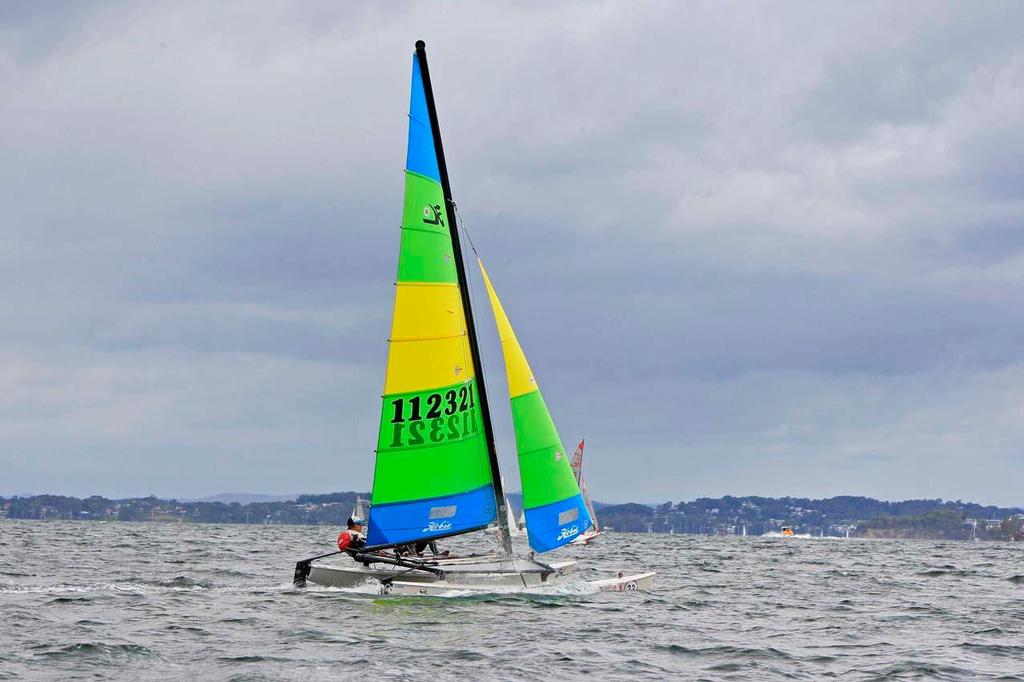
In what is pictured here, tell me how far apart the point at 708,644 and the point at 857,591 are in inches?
677

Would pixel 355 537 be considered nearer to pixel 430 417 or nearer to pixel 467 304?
pixel 430 417

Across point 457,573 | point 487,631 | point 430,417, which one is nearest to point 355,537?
point 457,573

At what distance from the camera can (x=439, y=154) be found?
109 feet

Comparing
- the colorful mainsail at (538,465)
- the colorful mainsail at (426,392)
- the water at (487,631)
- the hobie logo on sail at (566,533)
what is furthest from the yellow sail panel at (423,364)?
the water at (487,631)

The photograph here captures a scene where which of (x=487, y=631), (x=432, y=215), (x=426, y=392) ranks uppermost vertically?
(x=432, y=215)

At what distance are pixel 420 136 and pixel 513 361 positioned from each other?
20.2ft

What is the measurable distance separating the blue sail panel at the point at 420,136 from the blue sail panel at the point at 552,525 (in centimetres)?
871

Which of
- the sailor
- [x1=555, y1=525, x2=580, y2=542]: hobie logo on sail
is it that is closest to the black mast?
[x1=555, y1=525, x2=580, y2=542]: hobie logo on sail

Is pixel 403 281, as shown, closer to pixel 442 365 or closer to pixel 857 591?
pixel 442 365

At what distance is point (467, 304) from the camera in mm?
33312

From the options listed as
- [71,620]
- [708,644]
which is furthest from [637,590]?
[71,620]

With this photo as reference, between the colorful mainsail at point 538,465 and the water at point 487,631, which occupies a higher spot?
the colorful mainsail at point 538,465

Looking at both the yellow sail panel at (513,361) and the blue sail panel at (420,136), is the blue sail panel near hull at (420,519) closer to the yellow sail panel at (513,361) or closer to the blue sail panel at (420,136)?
the yellow sail panel at (513,361)

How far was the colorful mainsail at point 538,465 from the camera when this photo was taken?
33.6m
